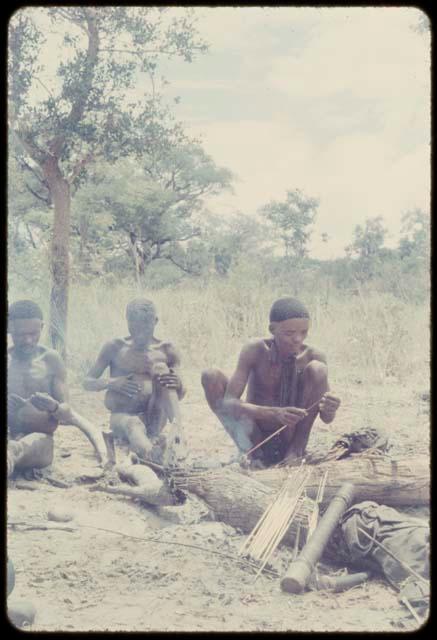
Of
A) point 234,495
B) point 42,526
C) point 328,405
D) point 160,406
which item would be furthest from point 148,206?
point 42,526

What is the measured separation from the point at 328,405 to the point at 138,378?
4.17 ft

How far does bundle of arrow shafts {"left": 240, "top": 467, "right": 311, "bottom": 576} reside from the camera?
11.1ft

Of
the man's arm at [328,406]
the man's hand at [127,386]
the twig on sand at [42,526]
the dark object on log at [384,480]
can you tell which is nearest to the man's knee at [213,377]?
the man's hand at [127,386]

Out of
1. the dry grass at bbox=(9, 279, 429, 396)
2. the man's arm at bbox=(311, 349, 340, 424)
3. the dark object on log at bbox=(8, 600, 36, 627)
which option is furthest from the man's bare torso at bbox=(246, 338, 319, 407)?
the dark object on log at bbox=(8, 600, 36, 627)

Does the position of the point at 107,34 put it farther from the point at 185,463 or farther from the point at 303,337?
the point at 185,463

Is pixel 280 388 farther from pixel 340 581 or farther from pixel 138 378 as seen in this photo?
pixel 340 581

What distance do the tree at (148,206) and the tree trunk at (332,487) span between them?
144 cm

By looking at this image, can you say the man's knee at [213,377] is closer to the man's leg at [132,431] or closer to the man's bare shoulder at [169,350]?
the man's bare shoulder at [169,350]

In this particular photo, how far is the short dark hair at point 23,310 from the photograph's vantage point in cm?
427

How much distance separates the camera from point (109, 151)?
458 cm

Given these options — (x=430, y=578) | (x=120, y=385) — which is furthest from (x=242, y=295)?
(x=430, y=578)

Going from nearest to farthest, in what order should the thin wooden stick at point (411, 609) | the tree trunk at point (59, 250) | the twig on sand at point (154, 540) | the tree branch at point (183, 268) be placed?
1. the thin wooden stick at point (411, 609)
2. the twig on sand at point (154, 540)
3. the tree trunk at point (59, 250)
4. the tree branch at point (183, 268)

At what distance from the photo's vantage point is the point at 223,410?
14.2ft

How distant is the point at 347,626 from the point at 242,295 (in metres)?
2.19
